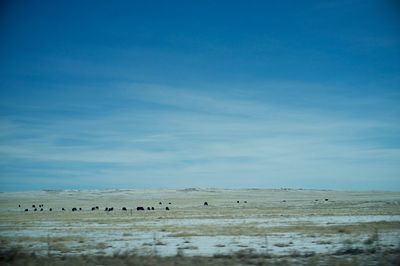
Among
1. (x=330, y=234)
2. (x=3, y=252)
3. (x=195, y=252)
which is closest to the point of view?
(x=3, y=252)

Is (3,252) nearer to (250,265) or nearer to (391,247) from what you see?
(250,265)

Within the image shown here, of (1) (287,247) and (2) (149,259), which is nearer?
(2) (149,259)

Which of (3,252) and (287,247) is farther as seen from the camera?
(287,247)

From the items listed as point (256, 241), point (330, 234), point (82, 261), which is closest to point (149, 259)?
point (82, 261)

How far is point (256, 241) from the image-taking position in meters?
25.1

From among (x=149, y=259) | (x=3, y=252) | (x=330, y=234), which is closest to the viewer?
(x=149, y=259)

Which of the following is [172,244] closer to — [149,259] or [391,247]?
[149,259]

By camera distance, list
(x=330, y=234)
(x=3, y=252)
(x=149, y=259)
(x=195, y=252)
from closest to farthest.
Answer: (x=149, y=259) → (x=3, y=252) → (x=195, y=252) → (x=330, y=234)

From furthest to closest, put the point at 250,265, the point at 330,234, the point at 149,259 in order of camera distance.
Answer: the point at 330,234 < the point at 149,259 < the point at 250,265

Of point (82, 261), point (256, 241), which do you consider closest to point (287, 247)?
point (256, 241)

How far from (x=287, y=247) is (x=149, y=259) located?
26.5 ft

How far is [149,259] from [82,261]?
8.92 feet

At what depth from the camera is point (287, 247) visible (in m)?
21.6

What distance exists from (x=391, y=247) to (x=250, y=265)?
8.33 m
